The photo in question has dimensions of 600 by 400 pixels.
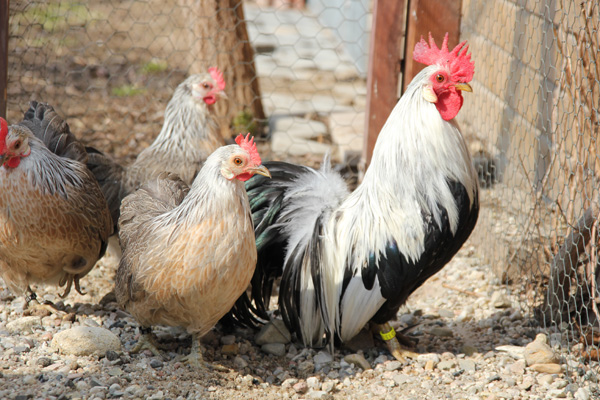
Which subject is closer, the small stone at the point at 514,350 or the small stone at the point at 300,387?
the small stone at the point at 300,387

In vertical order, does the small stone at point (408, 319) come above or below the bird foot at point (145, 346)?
below

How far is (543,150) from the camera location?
4289 millimetres

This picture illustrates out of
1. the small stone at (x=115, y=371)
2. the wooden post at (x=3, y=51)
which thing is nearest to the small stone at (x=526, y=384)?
the small stone at (x=115, y=371)

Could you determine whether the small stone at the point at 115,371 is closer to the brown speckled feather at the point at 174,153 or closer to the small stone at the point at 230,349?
the small stone at the point at 230,349

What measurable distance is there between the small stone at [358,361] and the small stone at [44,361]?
165cm

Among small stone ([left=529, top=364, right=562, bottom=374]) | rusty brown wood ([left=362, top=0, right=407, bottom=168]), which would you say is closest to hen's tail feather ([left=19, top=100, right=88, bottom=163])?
rusty brown wood ([left=362, top=0, right=407, bottom=168])

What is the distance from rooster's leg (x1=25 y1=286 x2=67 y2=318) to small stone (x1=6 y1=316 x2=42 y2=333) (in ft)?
0.41

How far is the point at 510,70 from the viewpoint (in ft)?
15.0

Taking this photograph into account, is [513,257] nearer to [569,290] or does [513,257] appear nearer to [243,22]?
[569,290]

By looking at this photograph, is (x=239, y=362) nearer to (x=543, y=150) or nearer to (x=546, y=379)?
(x=546, y=379)

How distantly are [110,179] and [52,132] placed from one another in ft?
1.77

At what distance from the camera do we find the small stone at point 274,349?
12.3 feet

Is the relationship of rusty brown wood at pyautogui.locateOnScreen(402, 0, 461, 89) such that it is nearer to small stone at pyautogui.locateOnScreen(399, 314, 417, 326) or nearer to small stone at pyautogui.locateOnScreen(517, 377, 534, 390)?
small stone at pyautogui.locateOnScreen(399, 314, 417, 326)

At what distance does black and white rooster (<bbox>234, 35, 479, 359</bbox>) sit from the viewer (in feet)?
10.9
